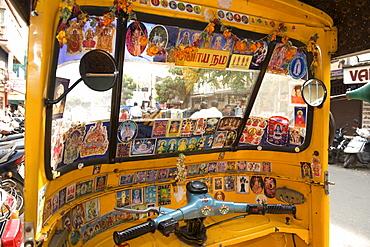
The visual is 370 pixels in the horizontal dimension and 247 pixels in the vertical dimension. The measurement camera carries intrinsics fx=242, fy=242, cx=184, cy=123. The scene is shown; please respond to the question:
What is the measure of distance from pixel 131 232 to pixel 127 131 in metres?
0.90

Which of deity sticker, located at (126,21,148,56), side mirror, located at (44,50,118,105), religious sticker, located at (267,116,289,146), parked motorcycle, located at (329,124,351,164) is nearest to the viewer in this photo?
side mirror, located at (44,50,118,105)

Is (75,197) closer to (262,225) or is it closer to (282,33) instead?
(262,225)

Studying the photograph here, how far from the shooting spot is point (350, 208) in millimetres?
4852

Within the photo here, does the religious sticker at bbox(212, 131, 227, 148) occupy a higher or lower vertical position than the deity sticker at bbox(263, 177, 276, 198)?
higher

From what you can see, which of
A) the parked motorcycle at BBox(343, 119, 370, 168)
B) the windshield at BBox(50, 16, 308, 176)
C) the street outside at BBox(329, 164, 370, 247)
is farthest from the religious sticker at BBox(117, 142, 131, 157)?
the parked motorcycle at BBox(343, 119, 370, 168)

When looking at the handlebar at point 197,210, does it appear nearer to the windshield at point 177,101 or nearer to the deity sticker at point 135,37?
the windshield at point 177,101

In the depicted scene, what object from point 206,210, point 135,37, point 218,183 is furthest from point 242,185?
point 135,37

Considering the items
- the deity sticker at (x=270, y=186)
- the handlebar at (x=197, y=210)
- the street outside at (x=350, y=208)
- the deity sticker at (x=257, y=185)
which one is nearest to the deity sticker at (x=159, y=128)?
the handlebar at (x=197, y=210)

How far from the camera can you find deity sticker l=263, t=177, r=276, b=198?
2.87 m

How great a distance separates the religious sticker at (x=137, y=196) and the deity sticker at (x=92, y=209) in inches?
13.6

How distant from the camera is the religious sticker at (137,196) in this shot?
2.40 meters

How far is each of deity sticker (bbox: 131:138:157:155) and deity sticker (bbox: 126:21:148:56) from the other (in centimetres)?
82

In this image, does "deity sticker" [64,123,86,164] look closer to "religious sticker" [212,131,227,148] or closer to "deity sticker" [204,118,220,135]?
"deity sticker" [204,118,220,135]

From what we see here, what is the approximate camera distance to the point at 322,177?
253 cm
